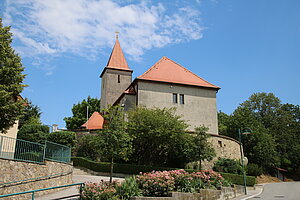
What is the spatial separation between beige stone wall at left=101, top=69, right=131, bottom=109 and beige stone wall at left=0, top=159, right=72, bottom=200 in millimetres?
25599

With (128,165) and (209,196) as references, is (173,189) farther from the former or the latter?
(128,165)

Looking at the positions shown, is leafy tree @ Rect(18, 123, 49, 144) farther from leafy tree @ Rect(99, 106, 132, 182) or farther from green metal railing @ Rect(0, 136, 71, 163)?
leafy tree @ Rect(99, 106, 132, 182)

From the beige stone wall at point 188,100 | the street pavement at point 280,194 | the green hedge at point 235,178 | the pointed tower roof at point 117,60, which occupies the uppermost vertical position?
the pointed tower roof at point 117,60

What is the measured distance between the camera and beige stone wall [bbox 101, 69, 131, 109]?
1676 inches

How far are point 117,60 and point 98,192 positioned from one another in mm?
35666

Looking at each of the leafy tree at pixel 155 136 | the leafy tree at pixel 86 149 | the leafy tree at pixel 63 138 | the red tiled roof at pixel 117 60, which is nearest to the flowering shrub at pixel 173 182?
the leafy tree at pixel 155 136

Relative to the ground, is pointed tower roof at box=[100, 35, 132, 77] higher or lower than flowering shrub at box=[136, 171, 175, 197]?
higher

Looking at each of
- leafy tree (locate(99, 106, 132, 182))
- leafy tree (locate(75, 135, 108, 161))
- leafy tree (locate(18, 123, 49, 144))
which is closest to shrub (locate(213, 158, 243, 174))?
leafy tree (locate(75, 135, 108, 161))

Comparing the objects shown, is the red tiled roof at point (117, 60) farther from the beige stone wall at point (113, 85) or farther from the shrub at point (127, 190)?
the shrub at point (127, 190)

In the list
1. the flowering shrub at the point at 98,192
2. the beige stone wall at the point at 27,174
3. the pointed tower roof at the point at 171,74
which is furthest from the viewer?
the pointed tower roof at the point at 171,74

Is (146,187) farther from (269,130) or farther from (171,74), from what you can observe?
(269,130)

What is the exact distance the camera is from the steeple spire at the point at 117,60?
44.1 meters

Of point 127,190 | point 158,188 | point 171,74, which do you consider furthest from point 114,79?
point 127,190

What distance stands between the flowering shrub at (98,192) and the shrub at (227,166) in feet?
61.4
